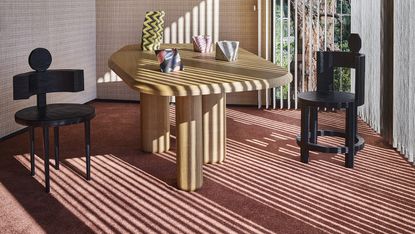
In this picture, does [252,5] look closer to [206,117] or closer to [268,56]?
[268,56]

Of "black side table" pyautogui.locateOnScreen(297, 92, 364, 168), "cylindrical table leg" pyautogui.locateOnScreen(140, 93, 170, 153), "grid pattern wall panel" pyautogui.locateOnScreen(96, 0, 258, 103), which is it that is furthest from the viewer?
"grid pattern wall panel" pyautogui.locateOnScreen(96, 0, 258, 103)

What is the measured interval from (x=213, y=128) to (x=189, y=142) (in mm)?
665

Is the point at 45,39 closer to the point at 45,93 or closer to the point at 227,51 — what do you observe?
the point at 45,93

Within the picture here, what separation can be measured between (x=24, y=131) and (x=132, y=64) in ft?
6.05

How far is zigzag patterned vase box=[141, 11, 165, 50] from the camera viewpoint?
13.9 feet

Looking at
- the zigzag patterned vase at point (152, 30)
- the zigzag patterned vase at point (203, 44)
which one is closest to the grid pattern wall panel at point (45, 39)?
the zigzag patterned vase at point (152, 30)

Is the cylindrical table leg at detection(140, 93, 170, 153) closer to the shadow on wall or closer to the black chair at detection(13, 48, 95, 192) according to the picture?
the black chair at detection(13, 48, 95, 192)

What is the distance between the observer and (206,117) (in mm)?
3781

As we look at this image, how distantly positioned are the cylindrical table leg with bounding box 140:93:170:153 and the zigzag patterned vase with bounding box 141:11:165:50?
45 centimetres

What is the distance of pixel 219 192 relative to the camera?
10.8 feet

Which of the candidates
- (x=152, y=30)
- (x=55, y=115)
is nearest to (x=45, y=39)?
(x=152, y=30)

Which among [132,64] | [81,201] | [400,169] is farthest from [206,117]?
[400,169]

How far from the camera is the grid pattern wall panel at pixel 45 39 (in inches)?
180

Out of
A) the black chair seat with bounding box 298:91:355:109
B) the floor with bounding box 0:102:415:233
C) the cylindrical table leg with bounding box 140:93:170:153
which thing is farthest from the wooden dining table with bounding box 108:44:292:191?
the black chair seat with bounding box 298:91:355:109
